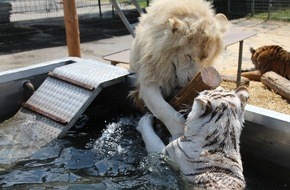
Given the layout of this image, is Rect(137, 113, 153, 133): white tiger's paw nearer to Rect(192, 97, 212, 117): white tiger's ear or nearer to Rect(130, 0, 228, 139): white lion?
Rect(130, 0, 228, 139): white lion

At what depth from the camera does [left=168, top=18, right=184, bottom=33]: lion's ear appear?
10.1 feet

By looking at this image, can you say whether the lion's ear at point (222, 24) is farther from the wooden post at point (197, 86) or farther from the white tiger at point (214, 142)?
the white tiger at point (214, 142)

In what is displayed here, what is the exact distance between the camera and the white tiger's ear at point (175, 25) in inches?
121

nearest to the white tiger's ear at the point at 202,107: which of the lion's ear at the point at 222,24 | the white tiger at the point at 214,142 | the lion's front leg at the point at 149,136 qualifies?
the white tiger at the point at 214,142

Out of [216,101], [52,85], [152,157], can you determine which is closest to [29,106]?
[52,85]

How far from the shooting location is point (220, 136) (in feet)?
8.69

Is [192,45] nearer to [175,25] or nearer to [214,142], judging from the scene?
[175,25]

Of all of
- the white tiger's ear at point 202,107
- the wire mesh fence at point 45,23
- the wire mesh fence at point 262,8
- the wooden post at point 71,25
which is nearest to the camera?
the white tiger's ear at point 202,107

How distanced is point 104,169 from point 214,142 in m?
1.03

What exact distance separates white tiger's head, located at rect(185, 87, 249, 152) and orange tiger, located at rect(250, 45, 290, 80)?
318cm

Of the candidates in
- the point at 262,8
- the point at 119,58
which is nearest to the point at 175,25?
the point at 119,58

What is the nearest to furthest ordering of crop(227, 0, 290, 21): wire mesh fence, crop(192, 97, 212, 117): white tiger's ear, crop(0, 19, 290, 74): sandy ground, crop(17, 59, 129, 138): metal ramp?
crop(192, 97, 212, 117): white tiger's ear → crop(17, 59, 129, 138): metal ramp → crop(0, 19, 290, 74): sandy ground → crop(227, 0, 290, 21): wire mesh fence

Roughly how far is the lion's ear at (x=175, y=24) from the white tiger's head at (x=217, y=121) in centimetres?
69

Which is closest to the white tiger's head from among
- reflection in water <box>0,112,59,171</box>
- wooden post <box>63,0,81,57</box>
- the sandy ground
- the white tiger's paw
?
the white tiger's paw
